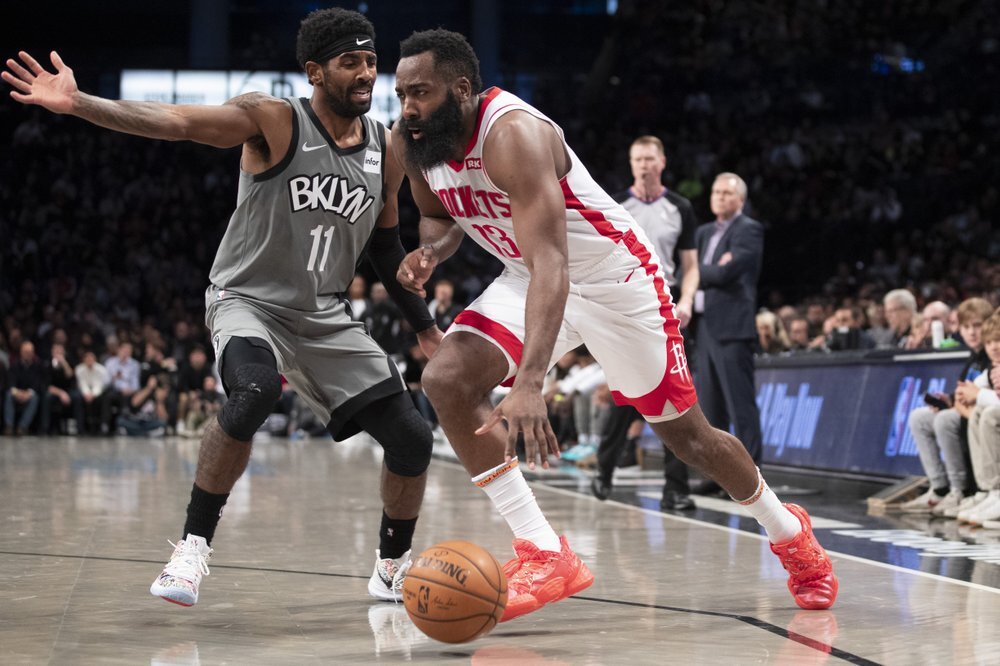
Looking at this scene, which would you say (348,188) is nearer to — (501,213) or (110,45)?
(501,213)

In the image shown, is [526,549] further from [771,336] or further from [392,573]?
[771,336]

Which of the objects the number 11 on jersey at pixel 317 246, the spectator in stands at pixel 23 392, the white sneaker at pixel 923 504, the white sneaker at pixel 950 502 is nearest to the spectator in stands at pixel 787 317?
the white sneaker at pixel 923 504

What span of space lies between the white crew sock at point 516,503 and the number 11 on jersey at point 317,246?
902mm

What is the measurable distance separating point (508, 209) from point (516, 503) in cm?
90

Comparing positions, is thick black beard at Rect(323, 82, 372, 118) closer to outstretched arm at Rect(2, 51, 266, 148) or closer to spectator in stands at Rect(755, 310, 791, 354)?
outstretched arm at Rect(2, 51, 266, 148)

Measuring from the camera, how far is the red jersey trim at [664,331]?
13.2ft

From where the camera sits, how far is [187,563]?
12.5 feet

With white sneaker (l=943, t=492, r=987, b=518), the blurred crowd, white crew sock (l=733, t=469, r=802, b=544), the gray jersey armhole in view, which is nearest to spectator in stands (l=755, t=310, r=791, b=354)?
white sneaker (l=943, t=492, r=987, b=518)

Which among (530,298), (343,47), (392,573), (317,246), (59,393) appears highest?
(343,47)

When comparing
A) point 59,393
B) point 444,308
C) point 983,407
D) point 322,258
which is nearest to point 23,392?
point 59,393

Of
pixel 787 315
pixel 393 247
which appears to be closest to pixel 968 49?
pixel 787 315

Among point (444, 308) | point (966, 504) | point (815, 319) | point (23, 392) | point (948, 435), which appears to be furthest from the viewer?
point (23, 392)

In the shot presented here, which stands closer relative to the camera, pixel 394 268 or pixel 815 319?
pixel 394 268

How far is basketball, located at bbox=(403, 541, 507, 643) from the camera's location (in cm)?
336
